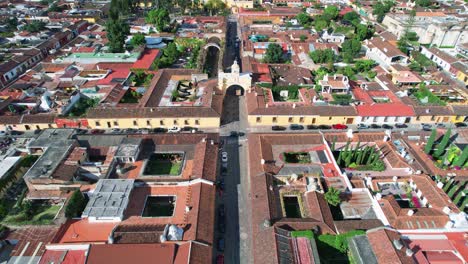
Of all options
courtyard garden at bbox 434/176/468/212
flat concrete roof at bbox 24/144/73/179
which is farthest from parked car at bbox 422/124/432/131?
flat concrete roof at bbox 24/144/73/179

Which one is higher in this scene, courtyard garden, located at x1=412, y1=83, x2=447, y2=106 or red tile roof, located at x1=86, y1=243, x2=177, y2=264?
courtyard garden, located at x1=412, y1=83, x2=447, y2=106

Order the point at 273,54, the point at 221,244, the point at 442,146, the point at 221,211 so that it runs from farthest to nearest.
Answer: the point at 273,54
the point at 442,146
the point at 221,211
the point at 221,244

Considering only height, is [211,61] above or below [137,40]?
below

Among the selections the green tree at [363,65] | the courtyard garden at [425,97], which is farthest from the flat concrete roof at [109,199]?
the green tree at [363,65]

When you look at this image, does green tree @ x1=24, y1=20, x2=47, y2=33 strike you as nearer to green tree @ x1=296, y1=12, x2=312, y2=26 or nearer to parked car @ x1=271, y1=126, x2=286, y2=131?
parked car @ x1=271, y1=126, x2=286, y2=131


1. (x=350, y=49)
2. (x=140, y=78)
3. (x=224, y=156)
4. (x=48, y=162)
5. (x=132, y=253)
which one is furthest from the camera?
(x=350, y=49)

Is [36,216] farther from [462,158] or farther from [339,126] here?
[462,158]

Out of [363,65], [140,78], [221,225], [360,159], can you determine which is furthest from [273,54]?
[221,225]
